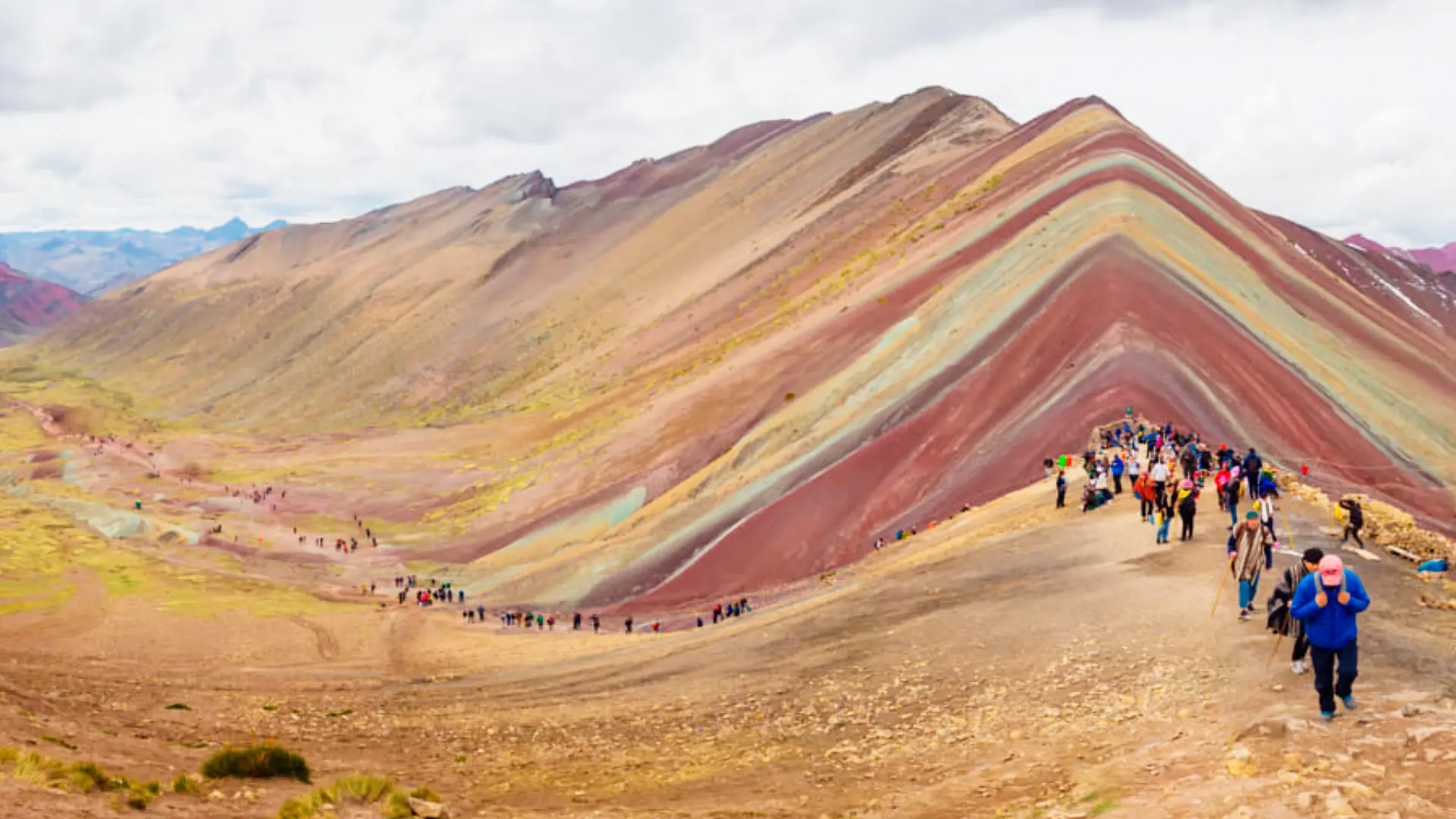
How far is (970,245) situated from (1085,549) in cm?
4863

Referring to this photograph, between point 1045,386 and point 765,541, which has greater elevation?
point 1045,386

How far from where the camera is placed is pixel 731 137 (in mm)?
183000

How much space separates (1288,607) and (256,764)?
15096mm

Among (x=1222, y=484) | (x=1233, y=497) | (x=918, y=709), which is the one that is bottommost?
(x=918, y=709)

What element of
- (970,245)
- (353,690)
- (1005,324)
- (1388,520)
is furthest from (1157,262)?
(353,690)

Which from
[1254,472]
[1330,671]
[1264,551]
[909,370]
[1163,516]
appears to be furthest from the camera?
[909,370]

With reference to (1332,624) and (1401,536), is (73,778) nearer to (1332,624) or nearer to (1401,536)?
(1332,624)

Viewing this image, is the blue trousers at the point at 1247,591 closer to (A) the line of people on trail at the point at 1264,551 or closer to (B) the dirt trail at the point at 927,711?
(A) the line of people on trail at the point at 1264,551

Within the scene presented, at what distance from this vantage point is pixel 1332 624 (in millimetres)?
11391

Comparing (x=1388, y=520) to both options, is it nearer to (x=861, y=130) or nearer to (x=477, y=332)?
(x=861, y=130)

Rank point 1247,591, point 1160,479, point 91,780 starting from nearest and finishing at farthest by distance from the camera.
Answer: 1. point 91,780
2. point 1247,591
3. point 1160,479

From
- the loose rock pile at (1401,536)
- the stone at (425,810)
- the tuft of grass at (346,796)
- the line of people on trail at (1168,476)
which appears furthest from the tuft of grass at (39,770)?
the loose rock pile at (1401,536)

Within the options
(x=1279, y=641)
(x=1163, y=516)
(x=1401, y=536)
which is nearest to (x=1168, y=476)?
(x=1163, y=516)

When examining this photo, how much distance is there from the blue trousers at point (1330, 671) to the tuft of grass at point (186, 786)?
14001mm
